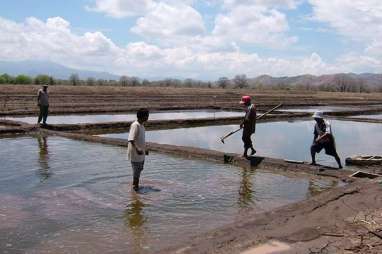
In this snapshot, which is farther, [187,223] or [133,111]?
[133,111]

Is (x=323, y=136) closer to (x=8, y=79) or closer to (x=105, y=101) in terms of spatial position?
(x=105, y=101)

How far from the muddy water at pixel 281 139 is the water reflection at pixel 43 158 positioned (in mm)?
2518

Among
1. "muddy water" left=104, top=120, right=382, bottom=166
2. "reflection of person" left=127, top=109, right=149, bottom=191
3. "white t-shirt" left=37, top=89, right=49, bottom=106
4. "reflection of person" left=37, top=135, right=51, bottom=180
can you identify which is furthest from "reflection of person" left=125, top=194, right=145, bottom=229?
"white t-shirt" left=37, top=89, right=49, bottom=106

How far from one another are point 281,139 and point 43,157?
7.30 m

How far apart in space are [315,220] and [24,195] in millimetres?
3765

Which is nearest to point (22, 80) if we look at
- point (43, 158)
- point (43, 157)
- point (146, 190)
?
point (43, 157)

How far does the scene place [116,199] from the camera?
6.39 m

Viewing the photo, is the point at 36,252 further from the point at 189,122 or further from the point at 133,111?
the point at 133,111

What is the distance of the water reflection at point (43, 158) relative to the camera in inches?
307

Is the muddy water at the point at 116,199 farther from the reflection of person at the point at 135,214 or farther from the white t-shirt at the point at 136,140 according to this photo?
the white t-shirt at the point at 136,140

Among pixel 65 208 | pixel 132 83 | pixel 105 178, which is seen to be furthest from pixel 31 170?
pixel 132 83

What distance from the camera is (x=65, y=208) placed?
591cm

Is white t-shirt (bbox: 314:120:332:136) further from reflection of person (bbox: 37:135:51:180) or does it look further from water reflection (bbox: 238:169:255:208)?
reflection of person (bbox: 37:135:51:180)

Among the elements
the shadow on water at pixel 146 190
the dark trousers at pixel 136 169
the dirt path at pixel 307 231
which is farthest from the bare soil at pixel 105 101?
the dirt path at pixel 307 231
